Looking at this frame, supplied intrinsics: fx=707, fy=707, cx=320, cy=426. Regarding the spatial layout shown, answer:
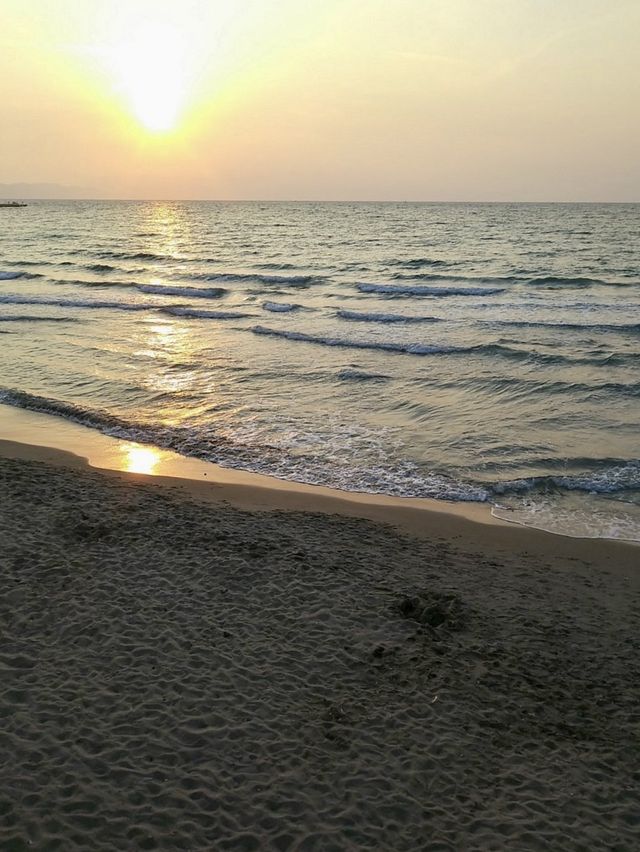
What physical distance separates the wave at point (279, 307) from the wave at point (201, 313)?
1.21 meters

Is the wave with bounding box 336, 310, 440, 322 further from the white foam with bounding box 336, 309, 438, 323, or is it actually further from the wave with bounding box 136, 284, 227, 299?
the wave with bounding box 136, 284, 227, 299

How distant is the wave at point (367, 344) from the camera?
19.9 m

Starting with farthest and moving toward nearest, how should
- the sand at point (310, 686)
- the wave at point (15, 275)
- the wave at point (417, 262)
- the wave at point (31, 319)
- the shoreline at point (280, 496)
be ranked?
the wave at point (417, 262) → the wave at point (15, 275) → the wave at point (31, 319) → the shoreline at point (280, 496) → the sand at point (310, 686)

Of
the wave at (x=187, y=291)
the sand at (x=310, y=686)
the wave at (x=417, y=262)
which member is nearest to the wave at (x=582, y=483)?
the sand at (x=310, y=686)

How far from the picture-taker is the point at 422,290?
32.4m

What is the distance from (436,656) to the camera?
612 centimetres

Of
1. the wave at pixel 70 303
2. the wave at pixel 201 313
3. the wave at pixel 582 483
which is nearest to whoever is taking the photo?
the wave at pixel 582 483

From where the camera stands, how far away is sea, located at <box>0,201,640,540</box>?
10992 millimetres

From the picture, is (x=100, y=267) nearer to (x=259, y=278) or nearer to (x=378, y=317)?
(x=259, y=278)

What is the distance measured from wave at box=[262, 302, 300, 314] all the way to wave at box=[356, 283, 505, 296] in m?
5.52

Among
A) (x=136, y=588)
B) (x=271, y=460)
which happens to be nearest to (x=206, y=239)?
(x=271, y=460)

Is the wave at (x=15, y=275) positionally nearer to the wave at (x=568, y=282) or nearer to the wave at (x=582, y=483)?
the wave at (x=568, y=282)

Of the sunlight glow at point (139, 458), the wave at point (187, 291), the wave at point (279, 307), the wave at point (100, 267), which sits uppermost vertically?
the wave at point (100, 267)

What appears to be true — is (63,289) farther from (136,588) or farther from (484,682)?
(484,682)
